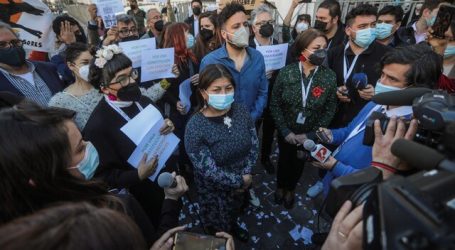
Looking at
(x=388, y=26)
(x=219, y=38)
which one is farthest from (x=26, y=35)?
(x=388, y=26)

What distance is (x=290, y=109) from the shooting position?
303cm

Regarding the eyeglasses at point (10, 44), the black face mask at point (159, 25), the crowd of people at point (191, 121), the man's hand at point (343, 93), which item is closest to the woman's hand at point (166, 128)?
the crowd of people at point (191, 121)

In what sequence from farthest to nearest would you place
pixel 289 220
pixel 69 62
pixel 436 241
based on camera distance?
pixel 289 220 → pixel 69 62 → pixel 436 241

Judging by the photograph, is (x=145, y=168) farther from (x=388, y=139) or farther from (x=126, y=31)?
(x=126, y=31)

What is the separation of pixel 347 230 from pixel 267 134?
3.09 metres

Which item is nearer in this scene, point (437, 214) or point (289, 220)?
point (437, 214)

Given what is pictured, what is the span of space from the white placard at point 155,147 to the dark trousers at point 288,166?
1462 mm

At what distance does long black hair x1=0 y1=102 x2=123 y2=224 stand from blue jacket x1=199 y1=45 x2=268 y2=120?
2010 millimetres

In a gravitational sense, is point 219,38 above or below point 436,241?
below

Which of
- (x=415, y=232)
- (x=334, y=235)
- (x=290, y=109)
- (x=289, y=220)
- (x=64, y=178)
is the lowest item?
(x=289, y=220)

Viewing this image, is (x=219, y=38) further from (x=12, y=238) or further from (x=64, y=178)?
(x=12, y=238)

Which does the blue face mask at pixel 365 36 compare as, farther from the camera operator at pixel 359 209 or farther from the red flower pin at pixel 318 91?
the camera operator at pixel 359 209

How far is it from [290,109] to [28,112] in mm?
2475

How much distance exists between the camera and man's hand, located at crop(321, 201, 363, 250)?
926 mm
